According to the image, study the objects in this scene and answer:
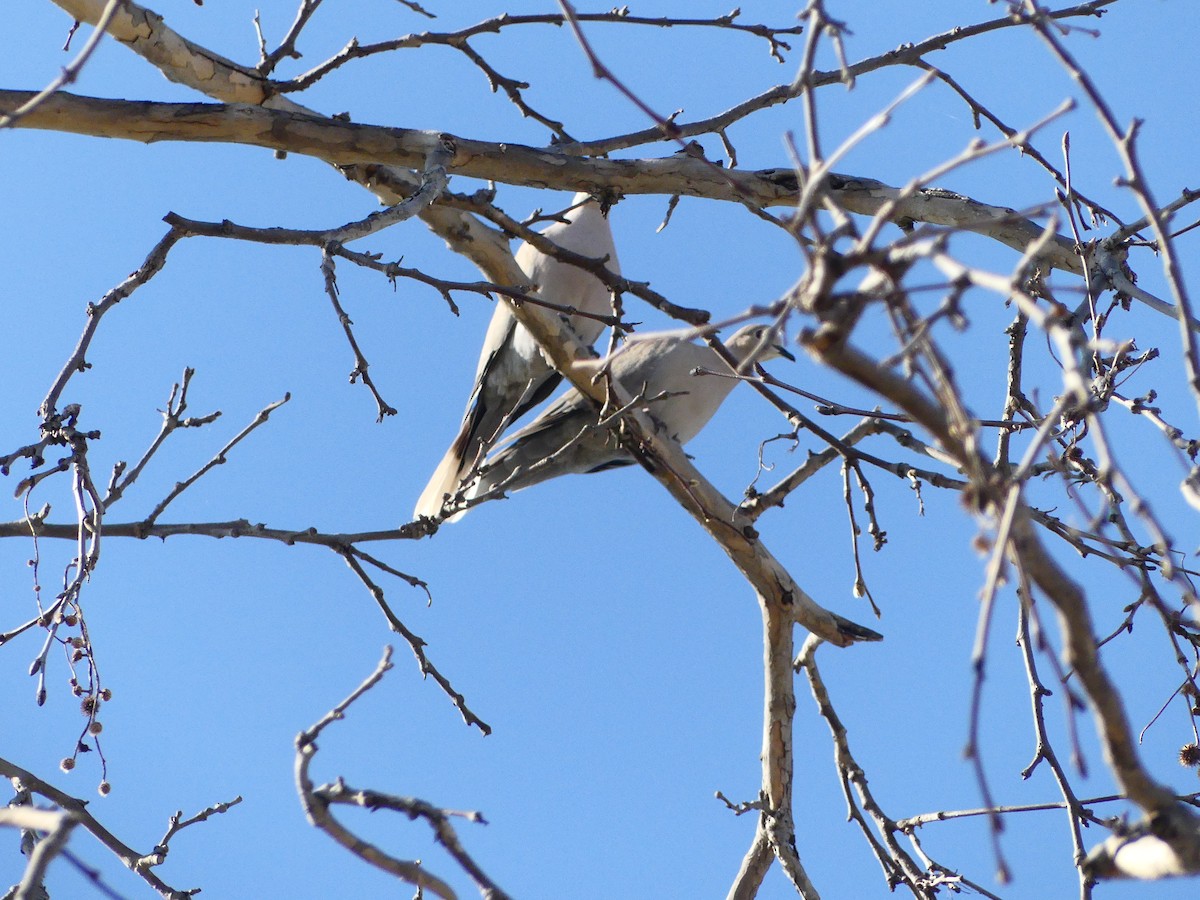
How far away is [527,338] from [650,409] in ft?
2.11

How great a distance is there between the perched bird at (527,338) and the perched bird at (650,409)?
24 centimetres

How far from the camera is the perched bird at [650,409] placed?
3.99 metres

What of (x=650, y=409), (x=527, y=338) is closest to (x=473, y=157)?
(x=650, y=409)

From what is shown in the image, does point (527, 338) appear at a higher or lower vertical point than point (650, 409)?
higher

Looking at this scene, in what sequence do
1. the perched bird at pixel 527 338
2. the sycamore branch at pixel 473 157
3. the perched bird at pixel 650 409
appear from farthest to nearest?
1. the perched bird at pixel 527 338
2. the perched bird at pixel 650 409
3. the sycamore branch at pixel 473 157

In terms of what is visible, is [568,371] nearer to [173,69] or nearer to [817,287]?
[173,69]

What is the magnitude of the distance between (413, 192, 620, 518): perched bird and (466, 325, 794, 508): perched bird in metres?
0.24

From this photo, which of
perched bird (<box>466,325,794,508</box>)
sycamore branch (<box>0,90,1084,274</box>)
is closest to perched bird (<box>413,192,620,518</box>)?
perched bird (<box>466,325,794,508</box>)

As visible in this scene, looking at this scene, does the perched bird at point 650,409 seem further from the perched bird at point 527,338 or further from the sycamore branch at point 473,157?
the sycamore branch at point 473,157

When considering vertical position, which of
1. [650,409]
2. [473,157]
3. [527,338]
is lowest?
[473,157]

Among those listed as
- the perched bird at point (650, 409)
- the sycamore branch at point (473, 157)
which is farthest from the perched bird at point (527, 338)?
the sycamore branch at point (473, 157)

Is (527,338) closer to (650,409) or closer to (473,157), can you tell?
(650,409)

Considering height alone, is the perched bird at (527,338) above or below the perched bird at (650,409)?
above

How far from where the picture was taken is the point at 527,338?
14.4 ft
